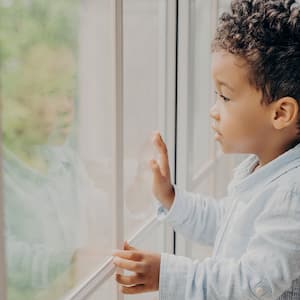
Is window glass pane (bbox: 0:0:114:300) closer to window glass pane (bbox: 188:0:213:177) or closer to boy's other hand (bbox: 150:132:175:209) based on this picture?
boy's other hand (bbox: 150:132:175:209)

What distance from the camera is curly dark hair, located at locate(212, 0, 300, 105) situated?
0.78m

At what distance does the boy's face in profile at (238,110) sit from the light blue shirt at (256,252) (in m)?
0.05

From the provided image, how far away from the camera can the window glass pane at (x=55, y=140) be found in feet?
2.19

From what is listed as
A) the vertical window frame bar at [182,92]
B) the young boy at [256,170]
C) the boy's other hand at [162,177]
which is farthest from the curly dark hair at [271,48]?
the vertical window frame bar at [182,92]

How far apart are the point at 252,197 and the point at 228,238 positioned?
8 cm

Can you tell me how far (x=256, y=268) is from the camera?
762mm

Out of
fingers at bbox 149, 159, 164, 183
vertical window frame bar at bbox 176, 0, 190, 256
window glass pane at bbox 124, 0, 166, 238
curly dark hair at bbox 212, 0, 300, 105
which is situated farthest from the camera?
vertical window frame bar at bbox 176, 0, 190, 256

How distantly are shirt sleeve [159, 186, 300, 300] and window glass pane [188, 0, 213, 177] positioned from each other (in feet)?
1.72

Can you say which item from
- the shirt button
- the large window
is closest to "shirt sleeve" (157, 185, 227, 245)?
the large window

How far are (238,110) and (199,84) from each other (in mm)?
579

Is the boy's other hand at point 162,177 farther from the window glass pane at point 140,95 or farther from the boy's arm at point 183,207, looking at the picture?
the window glass pane at point 140,95

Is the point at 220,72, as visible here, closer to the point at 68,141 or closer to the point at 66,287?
the point at 68,141

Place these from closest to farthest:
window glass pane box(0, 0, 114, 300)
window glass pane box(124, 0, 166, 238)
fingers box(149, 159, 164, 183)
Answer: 1. window glass pane box(0, 0, 114, 300)
2. fingers box(149, 159, 164, 183)
3. window glass pane box(124, 0, 166, 238)

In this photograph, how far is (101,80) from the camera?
89 cm
